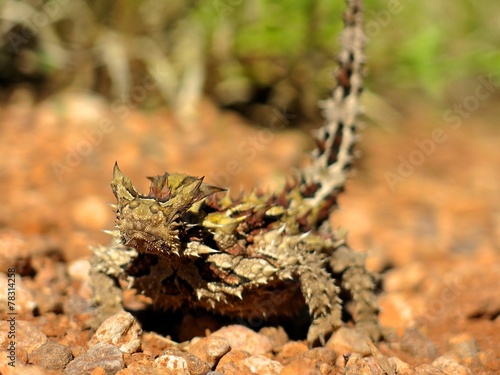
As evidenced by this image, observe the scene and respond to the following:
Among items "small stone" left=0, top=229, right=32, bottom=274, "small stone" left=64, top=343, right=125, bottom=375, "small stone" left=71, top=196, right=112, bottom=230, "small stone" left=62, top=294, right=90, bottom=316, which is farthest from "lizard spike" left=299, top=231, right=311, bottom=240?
"small stone" left=71, top=196, right=112, bottom=230

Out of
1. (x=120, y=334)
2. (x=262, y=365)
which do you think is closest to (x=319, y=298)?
(x=262, y=365)

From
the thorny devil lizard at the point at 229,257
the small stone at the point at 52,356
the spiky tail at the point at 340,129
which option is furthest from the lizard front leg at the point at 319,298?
the small stone at the point at 52,356

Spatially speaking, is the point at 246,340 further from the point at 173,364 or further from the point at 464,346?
the point at 464,346

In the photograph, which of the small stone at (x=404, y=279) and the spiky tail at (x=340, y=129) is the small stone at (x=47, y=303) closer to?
the spiky tail at (x=340, y=129)

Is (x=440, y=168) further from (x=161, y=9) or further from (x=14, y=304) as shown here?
(x=14, y=304)

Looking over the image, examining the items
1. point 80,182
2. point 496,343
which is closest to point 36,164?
point 80,182
